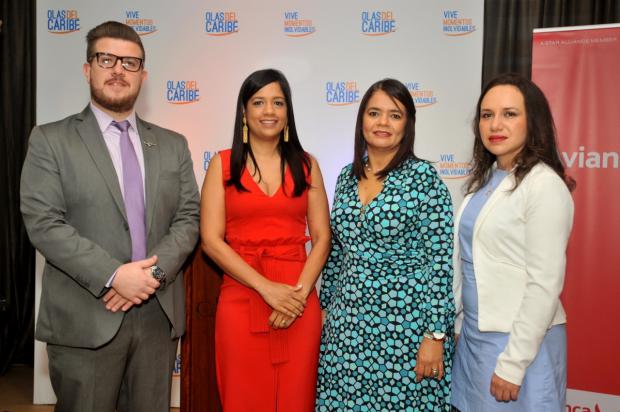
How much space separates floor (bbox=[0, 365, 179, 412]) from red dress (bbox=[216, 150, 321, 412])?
1915mm

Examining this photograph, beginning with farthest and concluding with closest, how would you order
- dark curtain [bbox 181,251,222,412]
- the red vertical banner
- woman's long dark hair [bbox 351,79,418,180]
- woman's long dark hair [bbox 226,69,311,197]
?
the red vertical banner < dark curtain [bbox 181,251,222,412] < woman's long dark hair [bbox 226,69,311,197] < woman's long dark hair [bbox 351,79,418,180]

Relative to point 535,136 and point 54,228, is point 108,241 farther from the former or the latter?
point 535,136

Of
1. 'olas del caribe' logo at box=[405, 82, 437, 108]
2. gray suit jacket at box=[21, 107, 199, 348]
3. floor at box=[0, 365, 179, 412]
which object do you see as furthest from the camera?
'olas del caribe' logo at box=[405, 82, 437, 108]

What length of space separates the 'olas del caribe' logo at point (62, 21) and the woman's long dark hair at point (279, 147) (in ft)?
7.26

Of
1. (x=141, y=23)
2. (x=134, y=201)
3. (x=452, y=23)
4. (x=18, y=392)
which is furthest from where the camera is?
(x=18, y=392)

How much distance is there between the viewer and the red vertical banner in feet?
10.5

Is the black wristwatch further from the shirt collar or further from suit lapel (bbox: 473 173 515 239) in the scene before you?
suit lapel (bbox: 473 173 515 239)

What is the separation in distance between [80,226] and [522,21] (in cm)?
346

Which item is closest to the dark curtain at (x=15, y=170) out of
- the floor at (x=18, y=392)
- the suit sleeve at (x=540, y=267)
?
the floor at (x=18, y=392)

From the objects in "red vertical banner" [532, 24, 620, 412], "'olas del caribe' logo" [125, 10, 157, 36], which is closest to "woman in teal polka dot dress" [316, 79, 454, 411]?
"red vertical banner" [532, 24, 620, 412]

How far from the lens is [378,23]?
4.00 m

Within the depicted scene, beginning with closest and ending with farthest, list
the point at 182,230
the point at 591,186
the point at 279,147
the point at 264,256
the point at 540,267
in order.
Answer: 1. the point at 540,267
2. the point at 182,230
3. the point at 264,256
4. the point at 279,147
5. the point at 591,186

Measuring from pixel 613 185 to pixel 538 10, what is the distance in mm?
1569

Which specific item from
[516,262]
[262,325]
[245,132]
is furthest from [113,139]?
[516,262]
